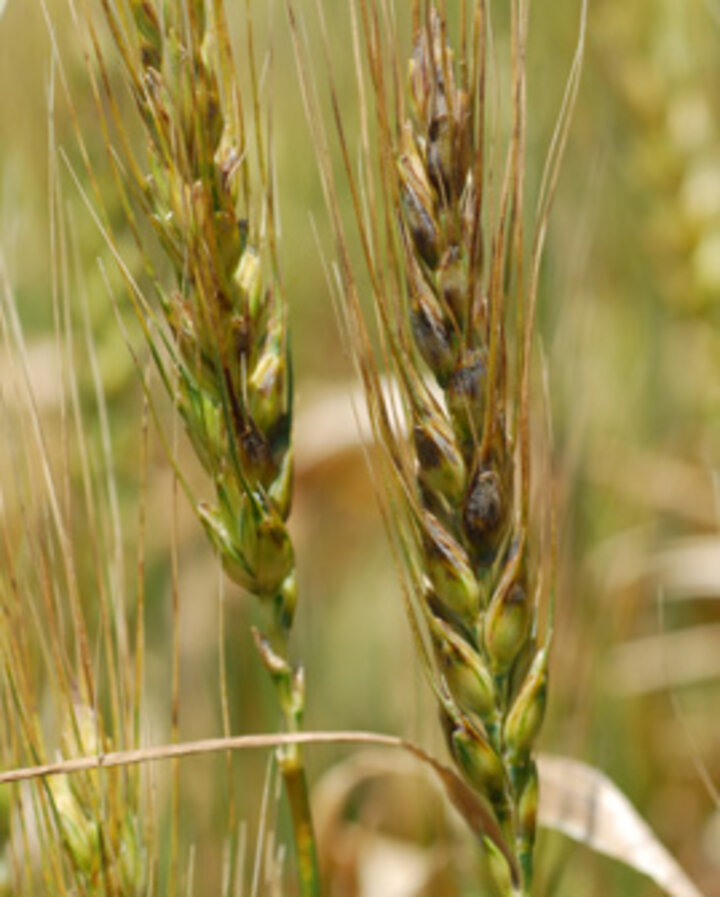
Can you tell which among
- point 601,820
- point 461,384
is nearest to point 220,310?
point 461,384

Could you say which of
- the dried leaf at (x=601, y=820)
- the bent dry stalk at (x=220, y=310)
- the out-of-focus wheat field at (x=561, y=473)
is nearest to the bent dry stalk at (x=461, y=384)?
the bent dry stalk at (x=220, y=310)

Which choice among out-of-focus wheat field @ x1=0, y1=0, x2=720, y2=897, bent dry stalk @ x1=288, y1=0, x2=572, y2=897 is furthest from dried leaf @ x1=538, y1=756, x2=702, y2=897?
bent dry stalk @ x1=288, y1=0, x2=572, y2=897

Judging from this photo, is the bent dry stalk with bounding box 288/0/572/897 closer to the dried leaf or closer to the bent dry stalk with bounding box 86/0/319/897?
the bent dry stalk with bounding box 86/0/319/897

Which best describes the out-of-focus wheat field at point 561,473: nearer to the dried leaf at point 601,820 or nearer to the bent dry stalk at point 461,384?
the dried leaf at point 601,820

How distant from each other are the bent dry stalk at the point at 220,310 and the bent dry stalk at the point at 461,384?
51mm

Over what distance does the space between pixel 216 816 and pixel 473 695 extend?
641mm

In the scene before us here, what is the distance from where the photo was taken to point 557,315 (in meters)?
1.14

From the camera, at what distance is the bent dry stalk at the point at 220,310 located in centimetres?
62

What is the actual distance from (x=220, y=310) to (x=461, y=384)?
115 mm

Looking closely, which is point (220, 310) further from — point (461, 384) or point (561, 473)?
point (561, 473)

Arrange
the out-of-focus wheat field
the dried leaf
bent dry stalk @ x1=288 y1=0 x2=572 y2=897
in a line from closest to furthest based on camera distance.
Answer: bent dry stalk @ x1=288 y1=0 x2=572 y2=897 < the dried leaf < the out-of-focus wheat field

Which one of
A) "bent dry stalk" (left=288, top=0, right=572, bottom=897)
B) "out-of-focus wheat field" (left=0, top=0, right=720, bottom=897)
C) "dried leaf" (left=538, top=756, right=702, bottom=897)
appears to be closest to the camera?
"bent dry stalk" (left=288, top=0, right=572, bottom=897)

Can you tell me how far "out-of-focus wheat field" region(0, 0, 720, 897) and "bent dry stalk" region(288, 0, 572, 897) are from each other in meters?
0.31

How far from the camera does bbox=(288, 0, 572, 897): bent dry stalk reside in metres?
0.58
